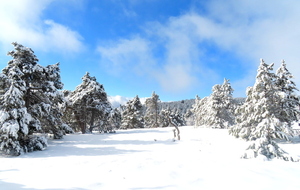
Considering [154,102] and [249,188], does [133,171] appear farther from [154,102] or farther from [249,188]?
[154,102]

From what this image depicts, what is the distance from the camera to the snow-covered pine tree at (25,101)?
10.2 metres

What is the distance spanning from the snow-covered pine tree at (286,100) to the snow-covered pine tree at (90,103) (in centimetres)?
→ 2054

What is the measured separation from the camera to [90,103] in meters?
24.6

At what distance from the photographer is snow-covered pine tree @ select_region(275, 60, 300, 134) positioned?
54.7 feet

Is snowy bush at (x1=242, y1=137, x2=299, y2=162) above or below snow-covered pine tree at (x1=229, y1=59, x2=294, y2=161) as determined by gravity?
below

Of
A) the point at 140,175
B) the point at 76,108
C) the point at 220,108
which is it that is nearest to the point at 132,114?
the point at 76,108

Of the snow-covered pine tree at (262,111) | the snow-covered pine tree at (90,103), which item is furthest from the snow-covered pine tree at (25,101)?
the snow-covered pine tree at (262,111)

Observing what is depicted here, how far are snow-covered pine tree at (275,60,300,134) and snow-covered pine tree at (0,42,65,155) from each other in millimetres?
21306

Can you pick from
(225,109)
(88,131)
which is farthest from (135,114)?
(225,109)

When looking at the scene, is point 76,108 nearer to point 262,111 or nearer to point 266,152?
point 266,152

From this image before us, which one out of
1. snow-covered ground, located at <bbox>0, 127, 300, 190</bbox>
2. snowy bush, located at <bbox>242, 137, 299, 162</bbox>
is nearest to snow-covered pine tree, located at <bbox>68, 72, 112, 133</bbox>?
snow-covered ground, located at <bbox>0, 127, 300, 190</bbox>

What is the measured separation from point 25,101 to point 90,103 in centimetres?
1070

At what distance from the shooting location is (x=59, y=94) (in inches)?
600

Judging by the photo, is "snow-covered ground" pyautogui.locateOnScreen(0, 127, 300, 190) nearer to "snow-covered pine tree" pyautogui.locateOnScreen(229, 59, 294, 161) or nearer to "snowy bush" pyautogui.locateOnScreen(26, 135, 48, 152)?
"snowy bush" pyautogui.locateOnScreen(26, 135, 48, 152)
